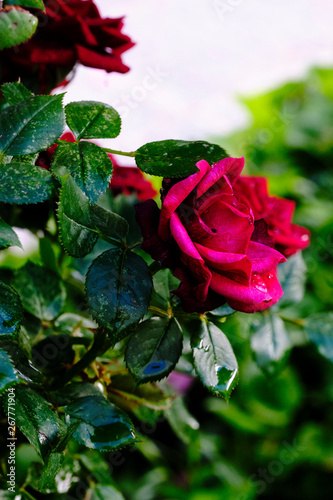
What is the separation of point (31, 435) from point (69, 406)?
62 mm

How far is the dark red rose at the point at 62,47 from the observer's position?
504 millimetres

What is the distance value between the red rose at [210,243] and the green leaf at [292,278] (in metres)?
0.29

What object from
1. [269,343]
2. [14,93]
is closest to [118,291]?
[14,93]

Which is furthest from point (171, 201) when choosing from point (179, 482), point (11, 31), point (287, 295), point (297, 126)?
point (297, 126)

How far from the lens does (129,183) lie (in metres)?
0.62

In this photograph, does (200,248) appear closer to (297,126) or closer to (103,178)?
(103,178)

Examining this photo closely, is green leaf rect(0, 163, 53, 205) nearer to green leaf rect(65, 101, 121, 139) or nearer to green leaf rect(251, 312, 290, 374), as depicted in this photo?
green leaf rect(65, 101, 121, 139)

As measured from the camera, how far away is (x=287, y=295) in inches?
27.8

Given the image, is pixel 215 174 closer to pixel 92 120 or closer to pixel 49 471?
pixel 92 120

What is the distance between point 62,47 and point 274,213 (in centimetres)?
29

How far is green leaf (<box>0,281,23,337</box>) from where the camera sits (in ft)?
1.18

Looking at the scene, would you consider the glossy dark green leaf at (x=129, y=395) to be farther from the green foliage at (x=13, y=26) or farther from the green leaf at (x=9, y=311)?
the green foliage at (x=13, y=26)

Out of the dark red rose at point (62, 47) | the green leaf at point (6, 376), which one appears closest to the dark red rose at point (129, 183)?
the dark red rose at point (62, 47)

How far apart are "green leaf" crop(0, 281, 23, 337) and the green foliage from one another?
0.61 ft
